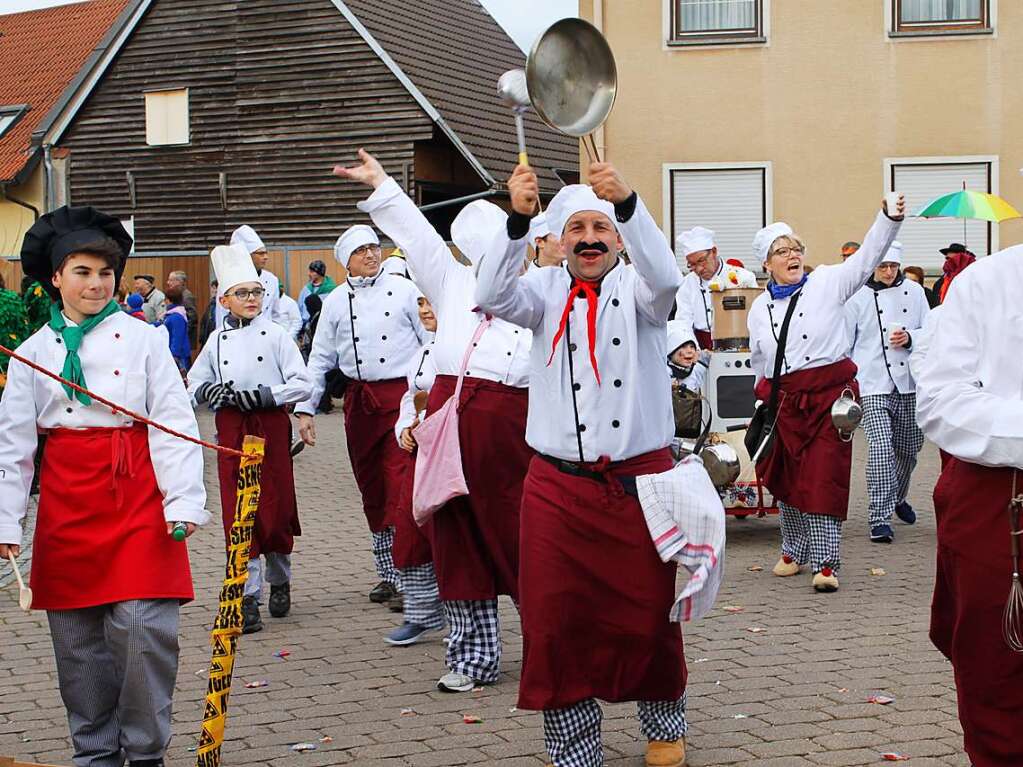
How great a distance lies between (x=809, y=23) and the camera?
824 inches

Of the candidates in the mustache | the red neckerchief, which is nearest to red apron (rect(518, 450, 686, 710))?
the red neckerchief

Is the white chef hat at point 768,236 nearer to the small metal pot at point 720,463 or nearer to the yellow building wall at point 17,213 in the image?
the small metal pot at point 720,463

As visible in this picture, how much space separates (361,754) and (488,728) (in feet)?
1.90

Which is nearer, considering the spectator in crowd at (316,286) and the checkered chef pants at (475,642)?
the checkered chef pants at (475,642)

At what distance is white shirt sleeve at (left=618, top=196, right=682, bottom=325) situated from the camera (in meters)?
5.25

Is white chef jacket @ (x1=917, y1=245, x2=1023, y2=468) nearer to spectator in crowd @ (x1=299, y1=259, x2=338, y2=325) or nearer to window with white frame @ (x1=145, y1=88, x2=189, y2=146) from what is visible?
spectator in crowd @ (x1=299, y1=259, x2=338, y2=325)

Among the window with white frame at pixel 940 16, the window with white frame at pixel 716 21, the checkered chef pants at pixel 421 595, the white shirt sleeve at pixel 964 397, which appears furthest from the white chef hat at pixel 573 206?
the window with white frame at pixel 940 16

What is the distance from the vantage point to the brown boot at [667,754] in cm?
572

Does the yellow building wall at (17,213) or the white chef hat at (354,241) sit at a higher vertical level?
the yellow building wall at (17,213)

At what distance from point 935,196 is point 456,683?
1565 cm

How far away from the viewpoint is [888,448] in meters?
11.5

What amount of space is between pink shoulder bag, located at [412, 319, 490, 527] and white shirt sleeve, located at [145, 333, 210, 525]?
1.50m

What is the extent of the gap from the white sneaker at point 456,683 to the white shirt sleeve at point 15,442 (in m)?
2.12

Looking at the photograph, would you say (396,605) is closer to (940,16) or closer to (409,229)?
(409,229)
